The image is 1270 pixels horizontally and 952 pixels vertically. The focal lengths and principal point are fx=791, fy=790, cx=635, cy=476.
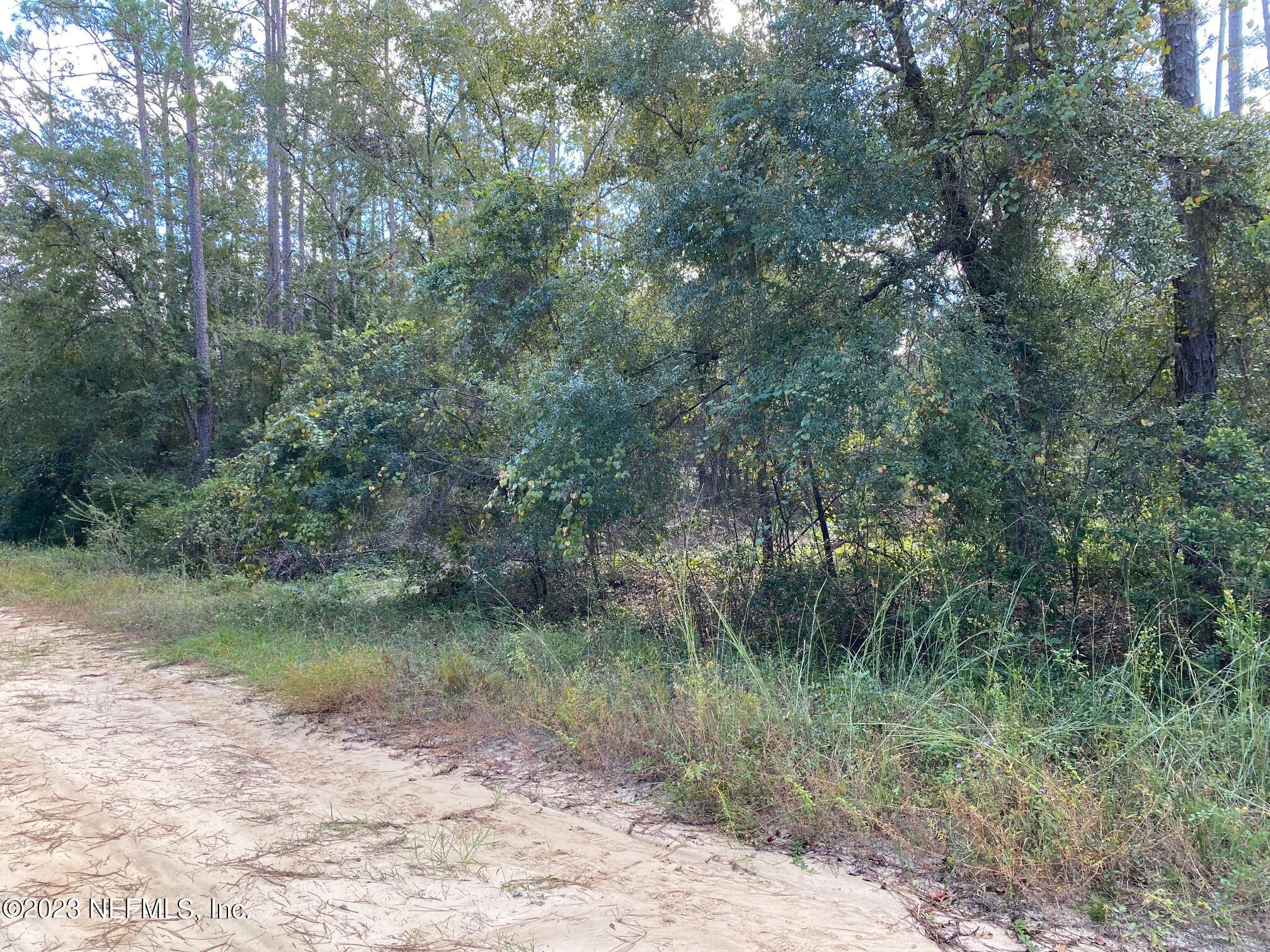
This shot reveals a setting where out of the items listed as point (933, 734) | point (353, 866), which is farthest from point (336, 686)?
point (933, 734)

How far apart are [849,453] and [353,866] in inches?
199

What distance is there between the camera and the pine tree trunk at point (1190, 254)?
7.13 m

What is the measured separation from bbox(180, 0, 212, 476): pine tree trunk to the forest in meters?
5.82

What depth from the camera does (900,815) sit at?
399 cm

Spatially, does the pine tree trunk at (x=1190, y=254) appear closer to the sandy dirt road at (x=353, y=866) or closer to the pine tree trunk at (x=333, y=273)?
the sandy dirt road at (x=353, y=866)

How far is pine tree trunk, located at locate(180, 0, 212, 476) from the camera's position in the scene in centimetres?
1844

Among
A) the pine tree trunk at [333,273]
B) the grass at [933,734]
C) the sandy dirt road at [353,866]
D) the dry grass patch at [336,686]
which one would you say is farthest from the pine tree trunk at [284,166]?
the sandy dirt road at [353,866]

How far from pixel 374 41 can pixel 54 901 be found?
54.2 feet

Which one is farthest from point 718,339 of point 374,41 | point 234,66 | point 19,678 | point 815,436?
point 234,66

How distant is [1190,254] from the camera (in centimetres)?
704

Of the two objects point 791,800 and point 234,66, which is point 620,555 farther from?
point 234,66

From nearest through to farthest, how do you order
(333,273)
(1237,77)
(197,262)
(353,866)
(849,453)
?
1. (353,866)
2. (849,453)
3. (1237,77)
4. (197,262)
5. (333,273)

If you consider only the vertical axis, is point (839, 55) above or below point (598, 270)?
above

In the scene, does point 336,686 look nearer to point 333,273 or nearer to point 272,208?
point 333,273
